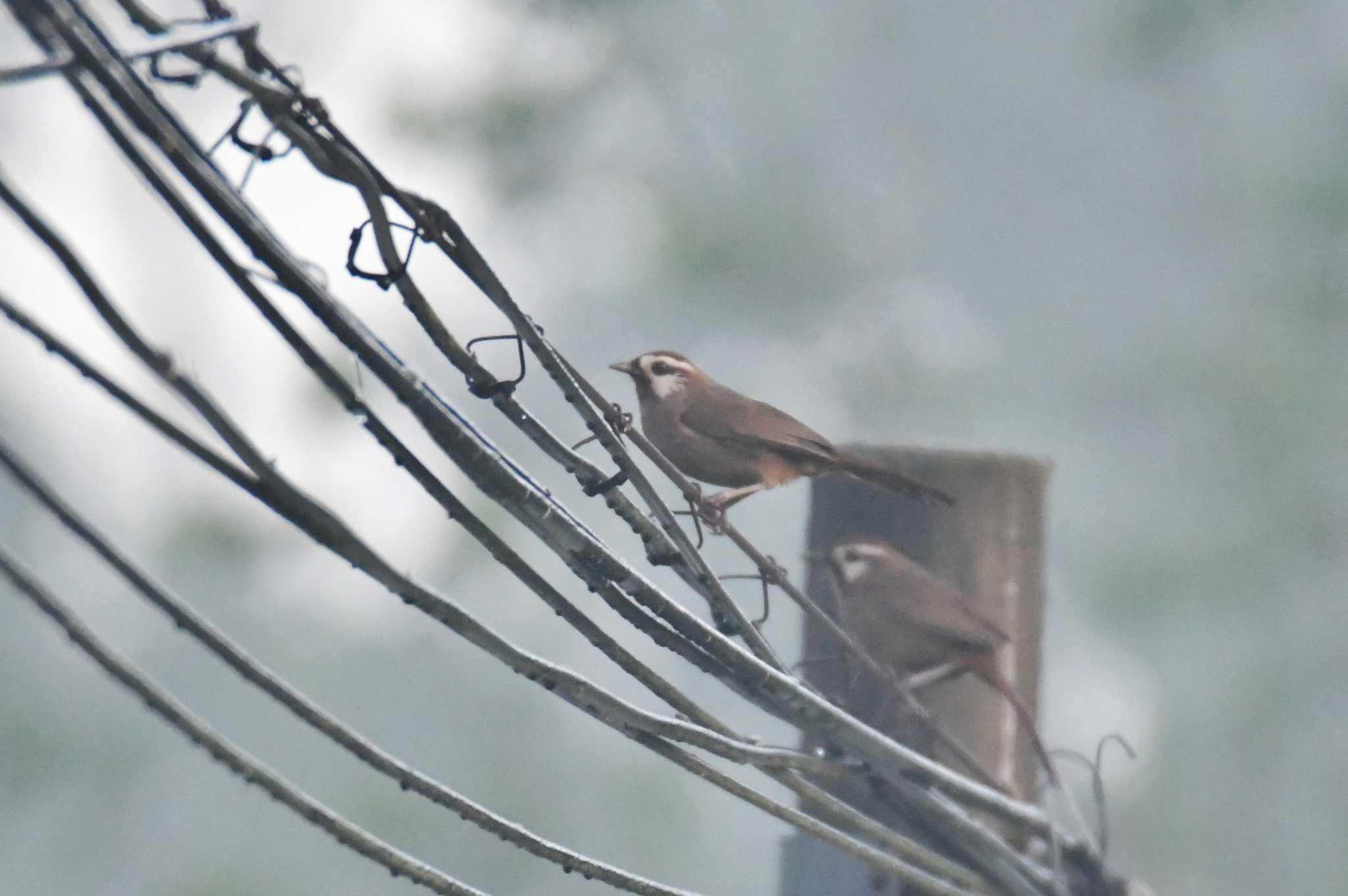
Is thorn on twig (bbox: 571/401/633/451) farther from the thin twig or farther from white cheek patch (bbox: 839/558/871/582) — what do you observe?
white cheek patch (bbox: 839/558/871/582)

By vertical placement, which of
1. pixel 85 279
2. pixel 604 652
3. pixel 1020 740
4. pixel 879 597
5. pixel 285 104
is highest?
pixel 879 597

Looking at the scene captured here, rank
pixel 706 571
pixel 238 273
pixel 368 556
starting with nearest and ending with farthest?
pixel 238 273 → pixel 368 556 → pixel 706 571

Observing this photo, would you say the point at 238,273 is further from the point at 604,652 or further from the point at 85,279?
the point at 604,652

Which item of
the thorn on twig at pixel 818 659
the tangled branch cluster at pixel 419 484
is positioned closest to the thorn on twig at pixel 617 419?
the tangled branch cluster at pixel 419 484

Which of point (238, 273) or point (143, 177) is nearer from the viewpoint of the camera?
point (143, 177)

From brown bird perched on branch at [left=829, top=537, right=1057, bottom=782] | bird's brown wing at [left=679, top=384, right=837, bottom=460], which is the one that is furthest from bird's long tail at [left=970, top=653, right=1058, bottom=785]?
bird's brown wing at [left=679, top=384, right=837, bottom=460]

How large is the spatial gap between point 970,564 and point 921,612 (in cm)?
25

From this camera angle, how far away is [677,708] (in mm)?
2887

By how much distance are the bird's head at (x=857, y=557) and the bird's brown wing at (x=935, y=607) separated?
4cm

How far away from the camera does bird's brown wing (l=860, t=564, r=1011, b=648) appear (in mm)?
4445

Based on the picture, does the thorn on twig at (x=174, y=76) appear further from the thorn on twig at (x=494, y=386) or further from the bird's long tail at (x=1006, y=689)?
the bird's long tail at (x=1006, y=689)

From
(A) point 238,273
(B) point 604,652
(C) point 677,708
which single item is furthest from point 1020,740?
(A) point 238,273

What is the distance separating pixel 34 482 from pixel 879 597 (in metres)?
3.20

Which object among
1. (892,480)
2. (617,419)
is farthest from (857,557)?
(617,419)
